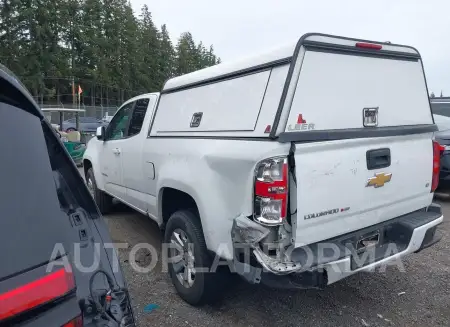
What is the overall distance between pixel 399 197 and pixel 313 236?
1038mm

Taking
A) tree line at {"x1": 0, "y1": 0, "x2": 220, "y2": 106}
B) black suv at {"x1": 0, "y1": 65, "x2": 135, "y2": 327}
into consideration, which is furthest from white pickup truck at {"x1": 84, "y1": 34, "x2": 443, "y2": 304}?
tree line at {"x1": 0, "y1": 0, "x2": 220, "y2": 106}

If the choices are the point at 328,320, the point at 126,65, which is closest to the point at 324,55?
the point at 328,320

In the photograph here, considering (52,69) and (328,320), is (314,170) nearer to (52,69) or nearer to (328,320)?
(328,320)

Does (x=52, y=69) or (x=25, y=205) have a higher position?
(x=52, y=69)

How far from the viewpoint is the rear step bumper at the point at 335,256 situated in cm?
250

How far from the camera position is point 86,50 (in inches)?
1784

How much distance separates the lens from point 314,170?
8.30 feet

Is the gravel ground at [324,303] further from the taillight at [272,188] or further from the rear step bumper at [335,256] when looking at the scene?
the taillight at [272,188]

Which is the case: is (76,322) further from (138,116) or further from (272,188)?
(138,116)

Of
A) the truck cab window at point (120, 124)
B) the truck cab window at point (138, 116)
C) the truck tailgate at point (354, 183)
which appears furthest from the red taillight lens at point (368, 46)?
the truck cab window at point (120, 124)

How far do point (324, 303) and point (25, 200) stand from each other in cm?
291

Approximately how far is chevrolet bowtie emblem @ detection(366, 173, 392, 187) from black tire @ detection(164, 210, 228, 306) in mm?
1387

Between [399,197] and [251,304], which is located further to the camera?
[251,304]

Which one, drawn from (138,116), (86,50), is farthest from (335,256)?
(86,50)
